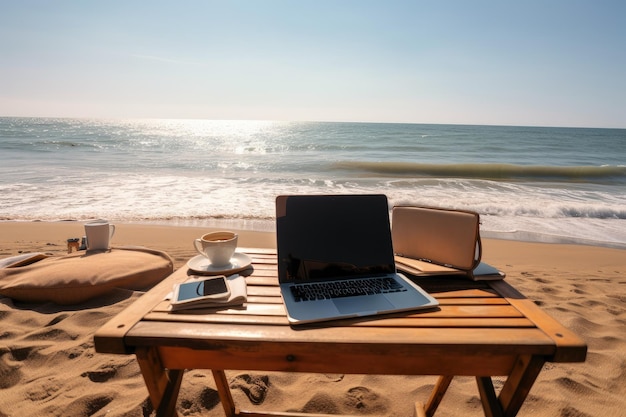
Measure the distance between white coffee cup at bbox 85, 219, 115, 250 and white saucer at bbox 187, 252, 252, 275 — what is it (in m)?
1.82

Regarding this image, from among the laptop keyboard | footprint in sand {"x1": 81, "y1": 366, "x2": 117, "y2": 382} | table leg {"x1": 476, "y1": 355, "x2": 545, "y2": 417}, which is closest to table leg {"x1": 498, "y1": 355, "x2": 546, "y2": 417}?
table leg {"x1": 476, "y1": 355, "x2": 545, "y2": 417}

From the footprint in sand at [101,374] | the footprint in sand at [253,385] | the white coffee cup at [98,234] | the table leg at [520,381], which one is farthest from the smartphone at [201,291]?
the white coffee cup at [98,234]

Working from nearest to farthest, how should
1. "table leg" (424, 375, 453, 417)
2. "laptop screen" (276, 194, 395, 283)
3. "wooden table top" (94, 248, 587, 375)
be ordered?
"wooden table top" (94, 248, 587, 375)
"laptop screen" (276, 194, 395, 283)
"table leg" (424, 375, 453, 417)

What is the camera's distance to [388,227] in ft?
5.33

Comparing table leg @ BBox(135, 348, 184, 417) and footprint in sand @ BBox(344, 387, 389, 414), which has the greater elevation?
table leg @ BBox(135, 348, 184, 417)

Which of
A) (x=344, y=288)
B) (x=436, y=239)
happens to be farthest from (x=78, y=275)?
(x=436, y=239)

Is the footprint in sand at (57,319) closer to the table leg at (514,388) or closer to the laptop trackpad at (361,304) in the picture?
the laptop trackpad at (361,304)

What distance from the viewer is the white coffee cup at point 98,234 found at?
3.18 metres

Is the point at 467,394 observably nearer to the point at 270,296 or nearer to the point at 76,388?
the point at 270,296

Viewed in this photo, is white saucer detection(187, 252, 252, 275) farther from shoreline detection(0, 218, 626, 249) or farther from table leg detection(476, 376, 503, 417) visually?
shoreline detection(0, 218, 626, 249)

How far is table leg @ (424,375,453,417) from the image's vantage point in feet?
6.07

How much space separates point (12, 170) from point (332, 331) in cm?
1506

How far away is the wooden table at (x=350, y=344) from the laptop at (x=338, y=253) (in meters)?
0.15

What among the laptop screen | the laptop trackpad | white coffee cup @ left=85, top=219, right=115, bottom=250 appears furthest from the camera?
white coffee cup @ left=85, top=219, right=115, bottom=250
